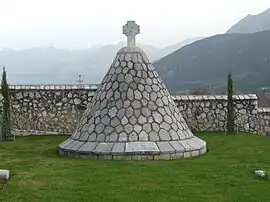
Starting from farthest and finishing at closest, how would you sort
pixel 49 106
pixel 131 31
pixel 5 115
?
pixel 49 106 → pixel 5 115 → pixel 131 31

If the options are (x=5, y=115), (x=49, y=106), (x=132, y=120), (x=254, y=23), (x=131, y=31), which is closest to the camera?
(x=132, y=120)

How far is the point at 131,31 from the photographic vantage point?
1097cm

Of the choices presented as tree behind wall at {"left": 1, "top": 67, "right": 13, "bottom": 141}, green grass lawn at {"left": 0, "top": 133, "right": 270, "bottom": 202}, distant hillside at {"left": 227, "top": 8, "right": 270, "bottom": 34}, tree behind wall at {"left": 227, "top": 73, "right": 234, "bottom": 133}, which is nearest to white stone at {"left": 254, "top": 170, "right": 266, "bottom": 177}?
green grass lawn at {"left": 0, "top": 133, "right": 270, "bottom": 202}

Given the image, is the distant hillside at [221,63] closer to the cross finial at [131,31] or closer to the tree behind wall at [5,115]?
the tree behind wall at [5,115]

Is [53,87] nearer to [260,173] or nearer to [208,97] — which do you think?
[208,97]

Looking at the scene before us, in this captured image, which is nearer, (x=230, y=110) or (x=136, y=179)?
(x=136, y=179)

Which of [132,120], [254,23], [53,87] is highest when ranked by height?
[254,23]

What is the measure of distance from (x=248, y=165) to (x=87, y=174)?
2.77m

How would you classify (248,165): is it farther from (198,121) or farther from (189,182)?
(198,121)

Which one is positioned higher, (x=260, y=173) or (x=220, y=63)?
(x=220, y=63)

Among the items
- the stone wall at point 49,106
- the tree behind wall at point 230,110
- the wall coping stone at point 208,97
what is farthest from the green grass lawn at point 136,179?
the wall coping stone at point 208,97

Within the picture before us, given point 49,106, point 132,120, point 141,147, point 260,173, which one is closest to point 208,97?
point 49,106

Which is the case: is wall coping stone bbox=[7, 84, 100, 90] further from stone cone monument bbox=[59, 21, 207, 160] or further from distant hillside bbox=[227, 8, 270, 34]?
distant hillside bbox=[227, 8, 270, 34]

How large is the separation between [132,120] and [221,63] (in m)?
43.7
